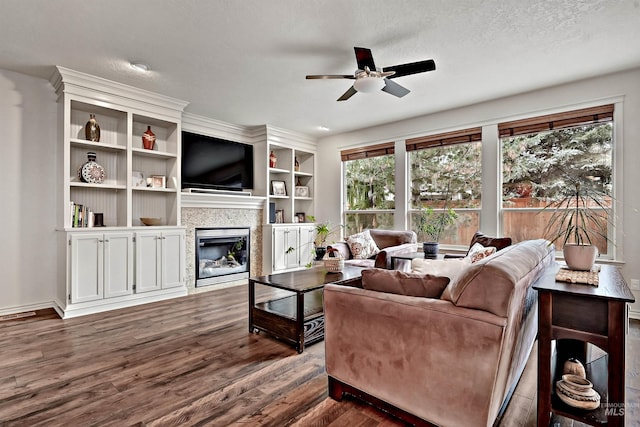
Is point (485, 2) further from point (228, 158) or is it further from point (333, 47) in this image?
point (228, 158)

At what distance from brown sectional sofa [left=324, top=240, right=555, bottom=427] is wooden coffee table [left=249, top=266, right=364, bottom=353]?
72cm

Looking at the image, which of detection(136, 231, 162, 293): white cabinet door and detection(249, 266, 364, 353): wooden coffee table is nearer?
detection(249, 266, 364, 353): wooden coffee table

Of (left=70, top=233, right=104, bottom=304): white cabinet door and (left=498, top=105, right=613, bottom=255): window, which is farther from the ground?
(left=498, top=105, right=613, bottom=255): window

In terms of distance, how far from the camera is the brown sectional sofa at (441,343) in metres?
1.36

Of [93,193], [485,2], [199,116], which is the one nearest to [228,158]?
[199,116]

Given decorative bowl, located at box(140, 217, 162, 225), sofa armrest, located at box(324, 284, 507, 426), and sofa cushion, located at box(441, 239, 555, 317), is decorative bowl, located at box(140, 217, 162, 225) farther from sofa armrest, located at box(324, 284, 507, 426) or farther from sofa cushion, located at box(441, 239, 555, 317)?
sofa cushion, located at box(441, 239, 555, 317)

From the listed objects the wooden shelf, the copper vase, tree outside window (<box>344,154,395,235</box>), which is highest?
the copper vase

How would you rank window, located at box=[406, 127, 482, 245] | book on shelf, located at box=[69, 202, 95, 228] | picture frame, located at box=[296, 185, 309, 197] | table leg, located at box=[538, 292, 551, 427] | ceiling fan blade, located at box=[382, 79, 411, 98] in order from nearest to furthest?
table leg, located at box=[538, 292, 551, 427] → ceiling fan blade, located at box=[382, 79, 411, 98] → book on shelf, located at box=[69, 202, 95, 228] → window, located at box=[406, 127, 482, 245] → picture frame, located at box=[296, 185, 309, 197]

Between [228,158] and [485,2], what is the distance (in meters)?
4.03

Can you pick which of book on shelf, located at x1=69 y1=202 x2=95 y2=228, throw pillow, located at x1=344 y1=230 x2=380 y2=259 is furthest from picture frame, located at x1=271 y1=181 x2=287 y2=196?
book on shelf, located at x1=69 y1=202 x2=95 y2=228

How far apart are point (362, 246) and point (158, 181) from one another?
9.55 ft

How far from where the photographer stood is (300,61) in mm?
3154

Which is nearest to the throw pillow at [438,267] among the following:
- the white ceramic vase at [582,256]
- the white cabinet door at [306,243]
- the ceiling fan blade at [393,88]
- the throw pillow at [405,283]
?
the throw pillow at [405,283]

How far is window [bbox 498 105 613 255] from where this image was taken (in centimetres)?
359
